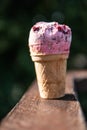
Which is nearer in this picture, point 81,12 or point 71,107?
point 71,107

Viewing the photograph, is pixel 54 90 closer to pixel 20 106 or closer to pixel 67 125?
pixel 20 106

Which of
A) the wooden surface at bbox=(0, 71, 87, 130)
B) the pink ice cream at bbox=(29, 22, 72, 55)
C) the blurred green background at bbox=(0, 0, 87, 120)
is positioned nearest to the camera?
the wooden surface at bbox=(0, 71, 87, 130)

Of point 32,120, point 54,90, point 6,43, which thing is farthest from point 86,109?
point 32,120

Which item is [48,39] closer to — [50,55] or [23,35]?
[50,55]

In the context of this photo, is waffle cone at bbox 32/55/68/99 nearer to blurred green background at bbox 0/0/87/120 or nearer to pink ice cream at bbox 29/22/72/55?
pink ice cream at bbox 29/22/72/55

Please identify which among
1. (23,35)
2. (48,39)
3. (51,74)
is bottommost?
(23,35)

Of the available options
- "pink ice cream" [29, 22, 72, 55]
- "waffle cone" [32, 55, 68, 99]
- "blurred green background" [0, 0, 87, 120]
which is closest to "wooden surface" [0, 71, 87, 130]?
"waffle cone" [32, 55, 68, 99]

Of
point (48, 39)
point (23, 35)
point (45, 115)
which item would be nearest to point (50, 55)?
point (48, 39)
